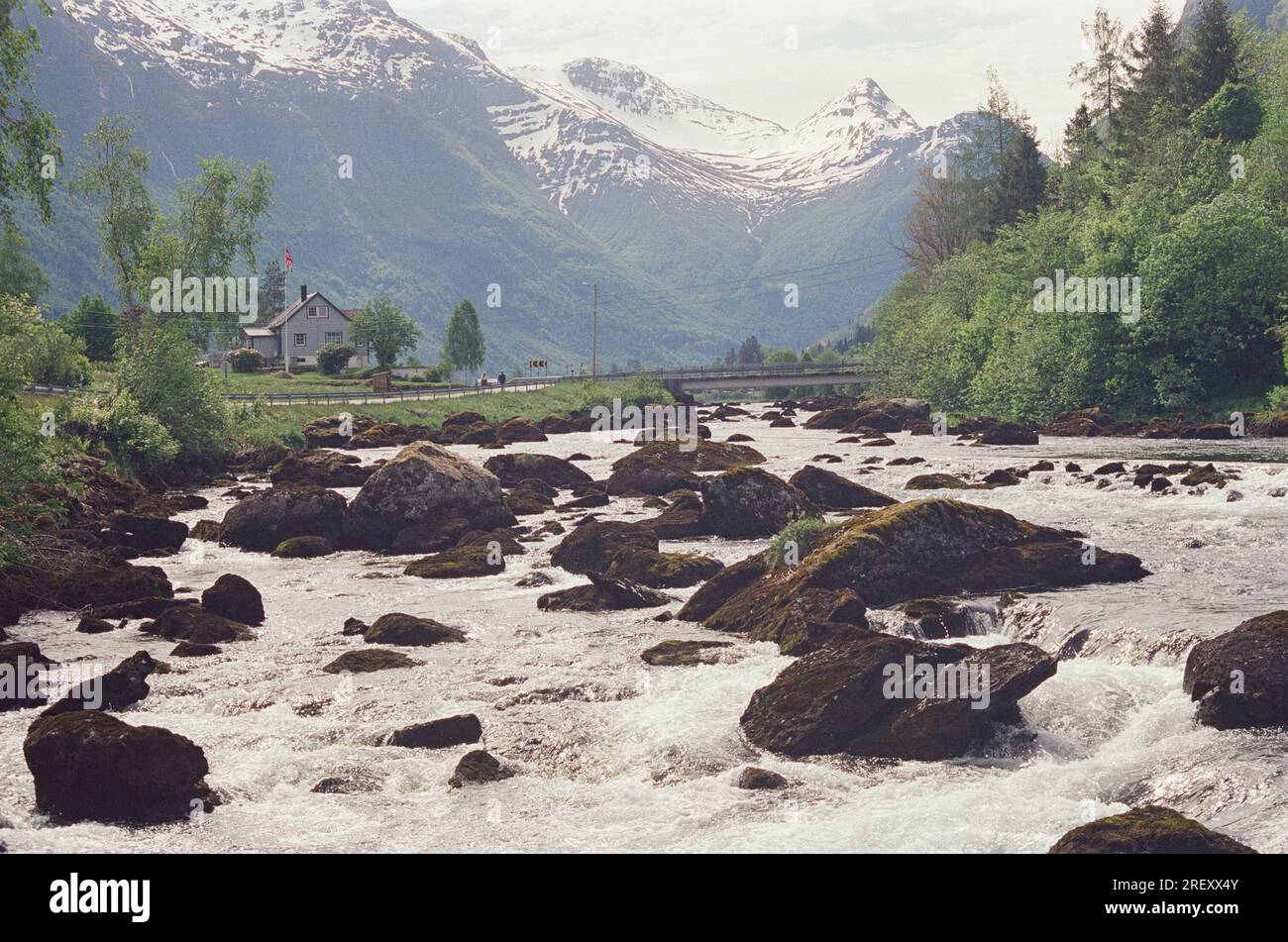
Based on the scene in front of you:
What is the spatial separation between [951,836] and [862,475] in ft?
123

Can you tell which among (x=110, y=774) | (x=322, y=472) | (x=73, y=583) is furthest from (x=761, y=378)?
(x=110, y=774)

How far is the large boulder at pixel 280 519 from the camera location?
3809 cm

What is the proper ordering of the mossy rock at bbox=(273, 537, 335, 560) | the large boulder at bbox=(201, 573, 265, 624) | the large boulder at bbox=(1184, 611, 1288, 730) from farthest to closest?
the mossy rock at bbox=(273, 537, 335, 560) → the large boulder at bbox=(201, 573, 265, 624) → the large boulder at bbox=(1184, 611, 1288, 730)

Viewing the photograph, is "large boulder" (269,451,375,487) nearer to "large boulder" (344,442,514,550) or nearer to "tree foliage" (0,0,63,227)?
"large boulder" (344,442,514,550)

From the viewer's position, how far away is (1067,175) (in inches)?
3868

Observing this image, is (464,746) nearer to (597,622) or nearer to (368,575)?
(597,622)

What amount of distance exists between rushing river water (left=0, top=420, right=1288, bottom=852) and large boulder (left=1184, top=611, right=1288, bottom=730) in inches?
15.6

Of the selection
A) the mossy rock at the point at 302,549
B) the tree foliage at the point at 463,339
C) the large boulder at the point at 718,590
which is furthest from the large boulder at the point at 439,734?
the tree foliage at the point at 463,339

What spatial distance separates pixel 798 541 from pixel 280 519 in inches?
671

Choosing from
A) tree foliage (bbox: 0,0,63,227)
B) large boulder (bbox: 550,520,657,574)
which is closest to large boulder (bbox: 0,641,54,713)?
tree foliage (bbox: 0,0,63,227)

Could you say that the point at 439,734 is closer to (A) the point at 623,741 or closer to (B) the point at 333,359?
(A) the point at 623,741

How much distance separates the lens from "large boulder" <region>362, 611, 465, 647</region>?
82.5 ft

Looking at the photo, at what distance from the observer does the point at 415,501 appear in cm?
3856
